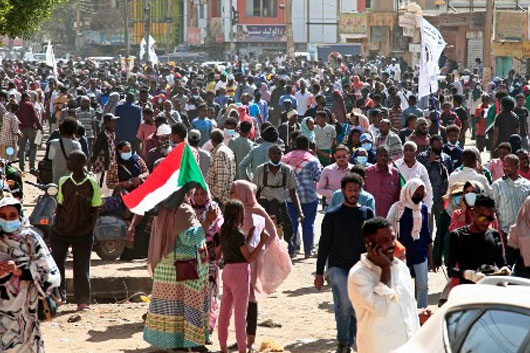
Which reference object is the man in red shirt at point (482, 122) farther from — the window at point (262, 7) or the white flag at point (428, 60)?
the window at point (262, 7)

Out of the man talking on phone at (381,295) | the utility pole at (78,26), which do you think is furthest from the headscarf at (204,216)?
the utility pole at (78,26)

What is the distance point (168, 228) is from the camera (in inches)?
432

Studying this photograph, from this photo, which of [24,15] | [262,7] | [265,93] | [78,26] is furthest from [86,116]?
[78,26]

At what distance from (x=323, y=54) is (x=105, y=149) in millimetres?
56703

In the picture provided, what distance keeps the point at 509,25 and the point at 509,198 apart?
39783mm

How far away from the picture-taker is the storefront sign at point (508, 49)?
50719 millimetres

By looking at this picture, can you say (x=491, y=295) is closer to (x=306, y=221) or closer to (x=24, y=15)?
(x=306, y=221)

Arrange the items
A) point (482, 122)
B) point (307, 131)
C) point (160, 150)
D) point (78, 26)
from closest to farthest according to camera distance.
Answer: point (160, 150) → point (307, 131) → point (482, 122) → point (78, 26)

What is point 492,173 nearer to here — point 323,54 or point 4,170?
point 4,170

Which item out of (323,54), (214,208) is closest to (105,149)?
(214,208)

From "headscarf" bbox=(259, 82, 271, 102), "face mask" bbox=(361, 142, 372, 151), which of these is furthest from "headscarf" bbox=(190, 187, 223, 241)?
"headscarf" bbox=(259, 82, 271, 102)

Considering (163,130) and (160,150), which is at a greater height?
(163,130)

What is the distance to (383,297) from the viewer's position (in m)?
8.04

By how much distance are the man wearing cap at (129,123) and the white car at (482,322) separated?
16360 millimetres
